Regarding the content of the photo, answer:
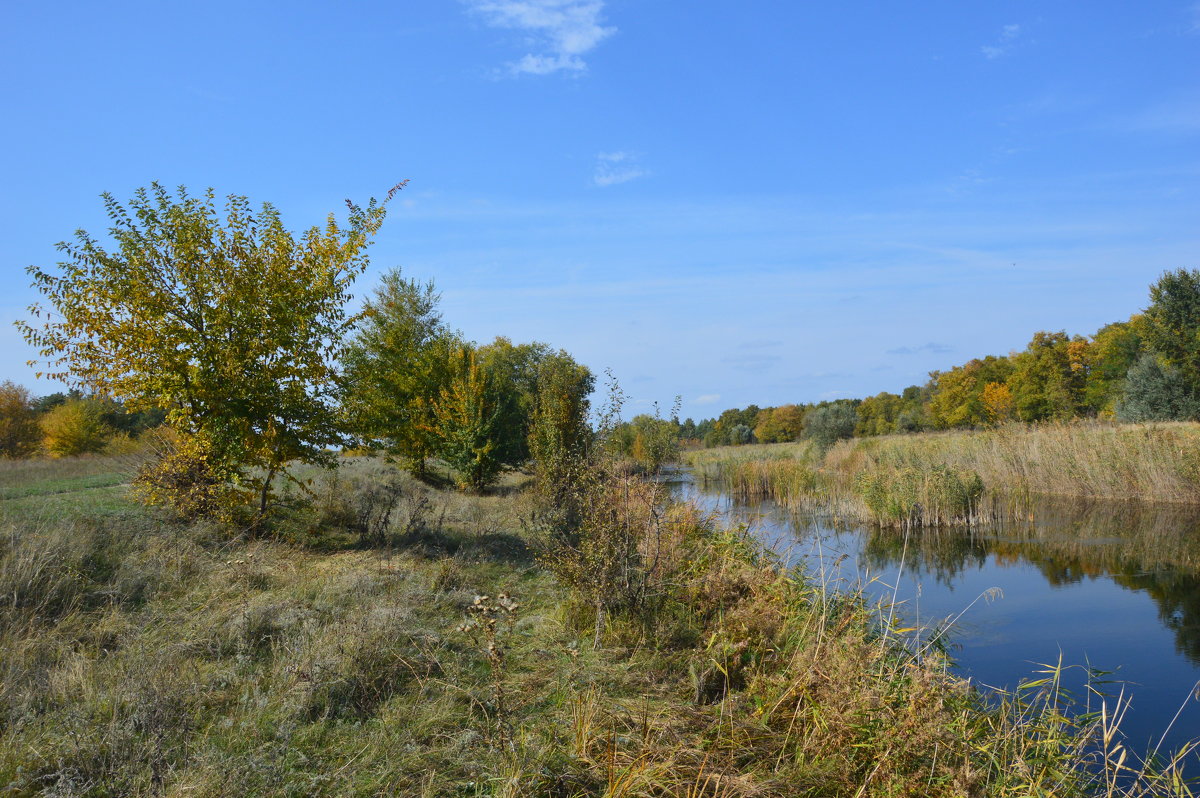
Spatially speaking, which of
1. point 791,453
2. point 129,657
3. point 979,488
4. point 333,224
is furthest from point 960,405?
point 129,657

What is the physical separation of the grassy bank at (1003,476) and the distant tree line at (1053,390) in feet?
15.0

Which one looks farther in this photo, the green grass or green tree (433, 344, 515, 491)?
green tree (433, 344, 515, 491)

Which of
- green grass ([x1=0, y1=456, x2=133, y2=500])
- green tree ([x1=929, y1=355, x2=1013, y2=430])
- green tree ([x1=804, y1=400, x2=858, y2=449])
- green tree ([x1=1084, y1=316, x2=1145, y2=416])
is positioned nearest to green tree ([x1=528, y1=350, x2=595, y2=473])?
green grass ([x1=0, y1=456, x2=133, y2=500])

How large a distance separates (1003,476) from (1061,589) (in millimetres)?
9335

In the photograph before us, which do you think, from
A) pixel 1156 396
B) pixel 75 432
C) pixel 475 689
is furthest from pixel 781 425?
pixel 475 689

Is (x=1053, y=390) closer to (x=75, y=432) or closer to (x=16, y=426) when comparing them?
(x=75, y=432)

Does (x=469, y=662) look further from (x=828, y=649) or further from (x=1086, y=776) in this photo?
(x=1086, y=776)

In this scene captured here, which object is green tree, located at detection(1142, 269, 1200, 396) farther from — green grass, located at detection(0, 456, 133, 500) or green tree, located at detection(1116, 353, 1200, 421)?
green grass, located at detection(0, 456, 133, 500)

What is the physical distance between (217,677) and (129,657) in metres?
0.73

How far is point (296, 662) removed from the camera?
4.86 m

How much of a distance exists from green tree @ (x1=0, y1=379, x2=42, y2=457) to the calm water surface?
40.4 meters

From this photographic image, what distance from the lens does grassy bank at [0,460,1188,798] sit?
3.60m

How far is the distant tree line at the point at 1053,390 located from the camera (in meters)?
31.5

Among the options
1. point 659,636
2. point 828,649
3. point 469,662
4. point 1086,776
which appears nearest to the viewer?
point 1086,776
